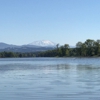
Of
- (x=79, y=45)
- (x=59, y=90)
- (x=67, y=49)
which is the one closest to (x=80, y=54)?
(x=79, y=45)

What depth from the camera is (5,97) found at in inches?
688

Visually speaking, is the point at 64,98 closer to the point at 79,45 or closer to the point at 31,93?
the point at 31,93

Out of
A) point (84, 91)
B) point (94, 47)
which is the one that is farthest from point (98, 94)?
point (94, 47)

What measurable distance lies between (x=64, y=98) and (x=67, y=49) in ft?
599

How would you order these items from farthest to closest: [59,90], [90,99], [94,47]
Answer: [94,47] → [59,90] → [90,99]

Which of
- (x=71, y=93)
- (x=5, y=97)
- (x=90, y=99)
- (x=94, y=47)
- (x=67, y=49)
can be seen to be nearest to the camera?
(x=90, y=99)

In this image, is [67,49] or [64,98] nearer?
[64,98]

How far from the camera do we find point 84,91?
63.9 ft

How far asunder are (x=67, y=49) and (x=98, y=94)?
181 m

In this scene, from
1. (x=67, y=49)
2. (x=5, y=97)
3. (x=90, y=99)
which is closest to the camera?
(x=90, y=99)

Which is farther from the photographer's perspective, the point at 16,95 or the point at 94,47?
the point at 94,47

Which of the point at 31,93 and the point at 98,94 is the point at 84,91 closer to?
the point at 98,94

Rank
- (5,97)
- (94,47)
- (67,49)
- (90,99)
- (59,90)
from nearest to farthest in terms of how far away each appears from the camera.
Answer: (90,99), (5,97), (59,90), (94,47), (67,49)

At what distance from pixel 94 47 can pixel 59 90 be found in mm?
159534
